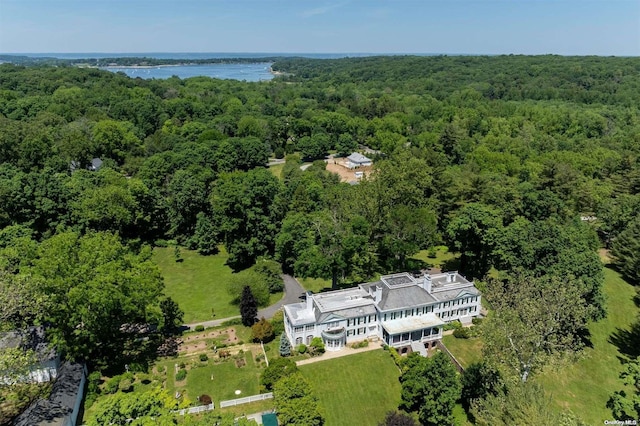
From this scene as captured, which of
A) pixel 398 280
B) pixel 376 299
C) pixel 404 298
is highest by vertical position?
pixel 398 280

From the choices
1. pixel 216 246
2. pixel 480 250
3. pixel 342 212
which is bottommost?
pixel 216 246

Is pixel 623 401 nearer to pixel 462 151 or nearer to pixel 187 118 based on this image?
pixel 462 151

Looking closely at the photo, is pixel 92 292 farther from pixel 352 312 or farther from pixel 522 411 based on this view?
pixel 522 411

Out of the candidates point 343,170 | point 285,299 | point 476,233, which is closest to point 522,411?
point 476,233

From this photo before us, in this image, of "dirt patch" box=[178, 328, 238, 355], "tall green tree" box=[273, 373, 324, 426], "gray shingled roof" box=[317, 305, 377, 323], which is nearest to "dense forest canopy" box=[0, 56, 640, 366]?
"dirt patch" box=[178, 328, 238, 355]

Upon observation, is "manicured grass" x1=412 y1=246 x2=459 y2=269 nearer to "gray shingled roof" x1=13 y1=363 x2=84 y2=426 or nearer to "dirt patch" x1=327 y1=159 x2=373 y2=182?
"dirt patch" x1=327 y1=159 x2=373 y2=182

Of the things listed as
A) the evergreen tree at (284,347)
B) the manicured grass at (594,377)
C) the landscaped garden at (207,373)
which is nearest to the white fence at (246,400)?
the landscaped garden at (207,373)

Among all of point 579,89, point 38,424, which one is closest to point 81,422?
point 38,424
